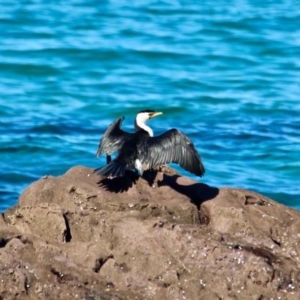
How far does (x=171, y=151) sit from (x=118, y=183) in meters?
0.78

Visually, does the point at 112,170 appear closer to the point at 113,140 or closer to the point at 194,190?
the point at 194,190

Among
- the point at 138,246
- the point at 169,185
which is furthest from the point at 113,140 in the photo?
the point at 138,246

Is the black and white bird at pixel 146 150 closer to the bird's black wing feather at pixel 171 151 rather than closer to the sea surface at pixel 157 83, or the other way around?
the bird's black wing feather at pixel 171 151

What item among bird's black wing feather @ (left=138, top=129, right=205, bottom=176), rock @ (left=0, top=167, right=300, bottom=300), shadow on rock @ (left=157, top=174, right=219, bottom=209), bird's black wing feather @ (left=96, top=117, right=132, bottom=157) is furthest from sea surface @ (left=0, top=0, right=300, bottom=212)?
rock @ (left=0, top=167, right=300, bottom=300)

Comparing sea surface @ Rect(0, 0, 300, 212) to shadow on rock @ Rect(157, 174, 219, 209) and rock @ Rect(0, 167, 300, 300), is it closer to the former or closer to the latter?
shadow on rock @ Rect(157, 174, 219, 209)

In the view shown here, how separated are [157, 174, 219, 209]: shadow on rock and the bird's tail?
328 millimetres

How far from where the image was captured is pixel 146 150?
8602 millimetres

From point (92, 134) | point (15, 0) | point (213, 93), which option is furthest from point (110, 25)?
point (92, 134)

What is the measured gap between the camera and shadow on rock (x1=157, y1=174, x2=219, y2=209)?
808cm

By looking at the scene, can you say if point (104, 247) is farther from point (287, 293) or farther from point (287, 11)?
point (287, 11)

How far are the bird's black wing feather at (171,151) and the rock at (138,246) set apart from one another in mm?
486

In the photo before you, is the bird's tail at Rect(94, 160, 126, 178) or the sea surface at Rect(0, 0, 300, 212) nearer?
the bird's tail at Rect(94, 160, 126, 178)

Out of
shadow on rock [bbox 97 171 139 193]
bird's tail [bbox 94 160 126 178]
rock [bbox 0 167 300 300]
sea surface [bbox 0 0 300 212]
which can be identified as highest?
bird's tail [bbox 94 160 126 178]

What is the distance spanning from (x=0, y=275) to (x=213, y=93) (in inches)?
484
